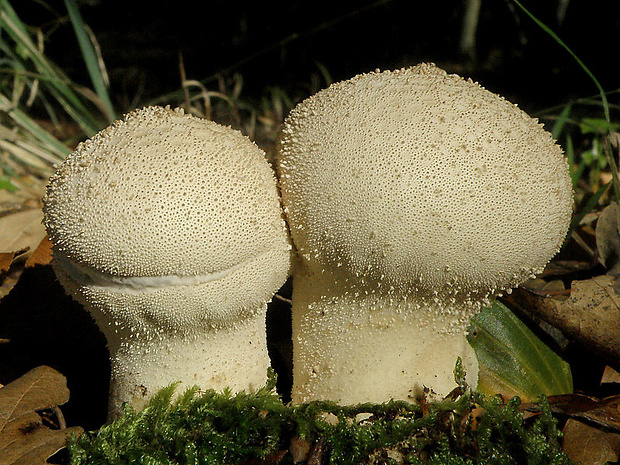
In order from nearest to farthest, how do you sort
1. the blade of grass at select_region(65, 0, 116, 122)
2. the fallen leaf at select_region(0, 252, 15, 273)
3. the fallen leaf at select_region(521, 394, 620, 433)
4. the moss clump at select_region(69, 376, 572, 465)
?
1. the moss clump at select_region(69, 376, 572, 465)
2. the fallen leaf at select_region(521, 394, 620, 433)
3. the fallen leaf at select_region(0, 252, 15, 273)
4. the blade of grass at select_region(65, 0, 116, 122)

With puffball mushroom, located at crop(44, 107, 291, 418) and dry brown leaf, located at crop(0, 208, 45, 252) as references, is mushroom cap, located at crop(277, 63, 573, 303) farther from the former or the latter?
dry brown leaf, located at crop(0, 208, 45, 252)

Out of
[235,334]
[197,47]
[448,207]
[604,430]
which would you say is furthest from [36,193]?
[197,47]

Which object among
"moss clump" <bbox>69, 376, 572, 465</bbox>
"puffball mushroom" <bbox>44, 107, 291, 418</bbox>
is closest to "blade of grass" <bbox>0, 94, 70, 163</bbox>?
"puffball mushroom" <bbox>44, 107, 291, 418</bbox>

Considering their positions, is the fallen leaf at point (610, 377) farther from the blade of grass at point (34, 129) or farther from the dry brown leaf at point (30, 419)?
the blade of grass at point (34, 129)

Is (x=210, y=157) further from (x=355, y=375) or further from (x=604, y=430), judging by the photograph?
(x=604, y=430)

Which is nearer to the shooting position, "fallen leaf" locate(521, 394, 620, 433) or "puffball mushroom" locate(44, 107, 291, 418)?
"puffball mushroom" locate(44, 107, 291, 418)

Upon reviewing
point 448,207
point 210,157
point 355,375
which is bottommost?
point 355,375
